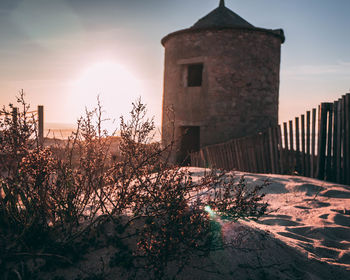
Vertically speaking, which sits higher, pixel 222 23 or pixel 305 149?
pixel 222 23

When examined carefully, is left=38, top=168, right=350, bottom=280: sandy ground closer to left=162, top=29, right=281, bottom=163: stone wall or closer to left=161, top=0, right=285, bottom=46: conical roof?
left=162, top=29, right=281, bottom=163: stone wall

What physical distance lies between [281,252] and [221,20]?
27.4 feet

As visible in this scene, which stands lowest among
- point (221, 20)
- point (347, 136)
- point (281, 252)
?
point (281, 252)

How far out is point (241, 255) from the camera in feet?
7.02

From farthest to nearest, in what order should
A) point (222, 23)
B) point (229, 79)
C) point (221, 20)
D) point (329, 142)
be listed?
point (221, 20) < point (222, 23) < point (229, 79) < point (329, 142)

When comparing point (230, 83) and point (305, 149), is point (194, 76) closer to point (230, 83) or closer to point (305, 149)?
point (230, 83)

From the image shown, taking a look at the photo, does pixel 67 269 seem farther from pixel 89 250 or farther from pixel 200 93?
pixel 200 93

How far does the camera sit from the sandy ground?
78.3 inches

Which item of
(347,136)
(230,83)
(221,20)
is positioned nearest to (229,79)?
(230,83)

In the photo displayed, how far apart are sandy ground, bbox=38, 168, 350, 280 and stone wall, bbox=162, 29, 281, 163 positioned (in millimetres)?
5515

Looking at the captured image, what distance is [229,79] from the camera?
8.70 m

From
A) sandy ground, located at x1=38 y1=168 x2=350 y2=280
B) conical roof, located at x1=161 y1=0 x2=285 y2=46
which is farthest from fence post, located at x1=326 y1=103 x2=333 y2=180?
conical roof, located at x1=161 y1=0 x2=285 y2=46

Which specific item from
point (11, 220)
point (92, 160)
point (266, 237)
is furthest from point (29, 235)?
point (266, 237)

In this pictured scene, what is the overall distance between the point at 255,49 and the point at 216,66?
1.35 meters
